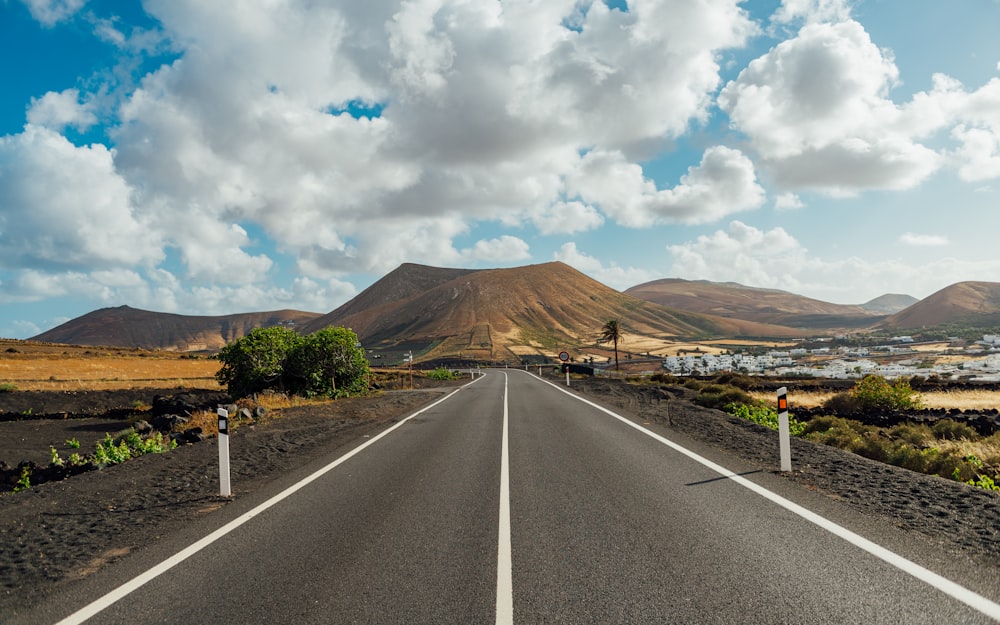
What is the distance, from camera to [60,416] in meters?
25.3

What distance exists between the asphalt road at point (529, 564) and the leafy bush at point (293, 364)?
2242 cm

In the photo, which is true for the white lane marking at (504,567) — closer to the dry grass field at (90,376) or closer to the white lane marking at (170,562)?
the white lane marking at (170,562)

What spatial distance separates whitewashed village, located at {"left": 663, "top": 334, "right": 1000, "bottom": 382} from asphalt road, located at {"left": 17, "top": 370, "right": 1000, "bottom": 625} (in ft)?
204

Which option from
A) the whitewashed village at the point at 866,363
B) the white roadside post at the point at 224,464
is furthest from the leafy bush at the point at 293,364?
the whitewashed village at the point at 866,363

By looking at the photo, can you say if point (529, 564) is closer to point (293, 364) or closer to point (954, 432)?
point (954, 432)

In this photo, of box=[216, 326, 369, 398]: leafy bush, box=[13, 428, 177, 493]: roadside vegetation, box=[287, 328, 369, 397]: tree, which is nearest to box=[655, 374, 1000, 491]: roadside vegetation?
box=[13, 428, 177, 493]: roadside vegetation

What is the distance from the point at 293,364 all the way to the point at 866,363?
3633 inches

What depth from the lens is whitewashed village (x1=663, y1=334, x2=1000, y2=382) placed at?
63.8 m

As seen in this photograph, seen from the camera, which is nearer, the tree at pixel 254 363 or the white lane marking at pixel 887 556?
the white lane marking at pixel 887 556

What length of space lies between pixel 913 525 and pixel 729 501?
73.1 inches

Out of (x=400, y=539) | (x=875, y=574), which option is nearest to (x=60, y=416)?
(x=400, y=539)

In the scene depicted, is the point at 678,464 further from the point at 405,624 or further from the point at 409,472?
the point at 405,624

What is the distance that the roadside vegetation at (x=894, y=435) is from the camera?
9.68 meters

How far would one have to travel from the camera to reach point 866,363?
8762 centimetres
